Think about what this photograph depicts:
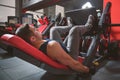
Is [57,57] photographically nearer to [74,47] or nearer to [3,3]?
[74,47]

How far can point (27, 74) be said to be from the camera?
1979mm

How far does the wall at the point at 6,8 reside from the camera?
7.31 meters

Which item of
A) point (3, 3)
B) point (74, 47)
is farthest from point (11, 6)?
point (74, 47)

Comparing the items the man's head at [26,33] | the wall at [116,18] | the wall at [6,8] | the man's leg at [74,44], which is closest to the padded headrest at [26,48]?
the man's head at [26,33]

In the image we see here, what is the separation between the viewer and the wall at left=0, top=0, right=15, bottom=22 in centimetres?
731

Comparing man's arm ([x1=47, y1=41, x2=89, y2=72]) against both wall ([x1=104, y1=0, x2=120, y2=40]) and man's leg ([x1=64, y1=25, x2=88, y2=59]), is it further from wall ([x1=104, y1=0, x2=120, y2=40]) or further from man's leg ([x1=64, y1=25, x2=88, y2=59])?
wall ([x1=104, y1=0, x2=120, y2=40])

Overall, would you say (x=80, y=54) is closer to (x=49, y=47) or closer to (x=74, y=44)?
(x=74, y=44)

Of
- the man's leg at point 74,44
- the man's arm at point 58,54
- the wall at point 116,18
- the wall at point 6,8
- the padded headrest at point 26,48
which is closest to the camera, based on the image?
the padded headrest at point 26,48

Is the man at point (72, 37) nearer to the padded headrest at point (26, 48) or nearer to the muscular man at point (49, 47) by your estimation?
the muscular man at point (49, 47)

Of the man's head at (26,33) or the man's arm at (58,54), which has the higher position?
the man's head at (26,33)

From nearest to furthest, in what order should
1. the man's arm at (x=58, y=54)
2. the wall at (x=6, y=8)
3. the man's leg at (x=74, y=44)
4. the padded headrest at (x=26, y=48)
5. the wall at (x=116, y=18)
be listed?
the padded headrest at (x=26, y=48)
the man's arm at (x=58, y=54)
the man's leg at (x=74, y=44)
the wall at (x=116, y=18)
the wall at (x=6, y=8)

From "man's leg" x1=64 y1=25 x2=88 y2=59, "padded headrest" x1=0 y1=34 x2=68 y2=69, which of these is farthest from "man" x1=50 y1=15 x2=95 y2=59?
"padded headrest" x1=0 y1=34 x2=68 y2=69

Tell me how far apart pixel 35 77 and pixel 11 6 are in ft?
23.1

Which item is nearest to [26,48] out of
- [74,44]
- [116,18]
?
[74,44]
